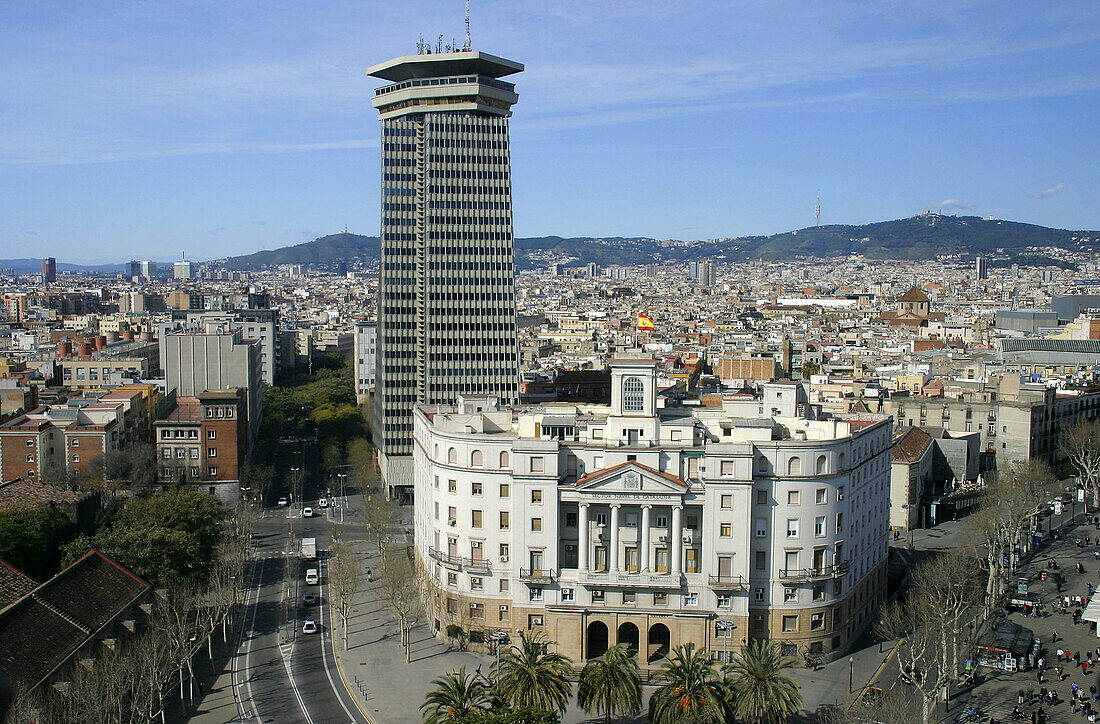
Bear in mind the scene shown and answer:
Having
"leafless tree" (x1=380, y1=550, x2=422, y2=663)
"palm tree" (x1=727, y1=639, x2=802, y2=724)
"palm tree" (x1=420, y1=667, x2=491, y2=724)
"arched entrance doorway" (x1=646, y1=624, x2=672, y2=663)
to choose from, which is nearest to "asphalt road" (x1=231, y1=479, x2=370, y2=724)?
"leafless tree" (x1=380, y1=550, x2=422, y2=663)

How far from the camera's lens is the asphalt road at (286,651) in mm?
54031

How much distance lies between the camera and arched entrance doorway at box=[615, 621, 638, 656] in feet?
196

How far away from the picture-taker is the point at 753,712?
156 feet

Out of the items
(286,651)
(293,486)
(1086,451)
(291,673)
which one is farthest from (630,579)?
(1086,451)

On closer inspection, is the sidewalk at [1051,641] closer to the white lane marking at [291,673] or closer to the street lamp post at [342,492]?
the white lane marking at [291,673]

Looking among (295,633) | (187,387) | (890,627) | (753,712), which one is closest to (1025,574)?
(890,627)

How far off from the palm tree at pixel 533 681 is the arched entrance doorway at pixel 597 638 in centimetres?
1032

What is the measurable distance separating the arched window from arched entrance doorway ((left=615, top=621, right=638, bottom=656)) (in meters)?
11.7

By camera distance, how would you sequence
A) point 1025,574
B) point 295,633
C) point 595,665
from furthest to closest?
point 1025,574 → point 295,633 → point 595,665

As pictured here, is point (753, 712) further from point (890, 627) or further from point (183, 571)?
point (183, 571)

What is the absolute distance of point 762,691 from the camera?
48.0m

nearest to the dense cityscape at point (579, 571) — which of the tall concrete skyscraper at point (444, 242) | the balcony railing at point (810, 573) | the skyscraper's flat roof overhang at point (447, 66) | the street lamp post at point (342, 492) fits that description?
the balcony railing at point (810, 573)

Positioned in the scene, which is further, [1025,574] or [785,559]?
[1025,574]

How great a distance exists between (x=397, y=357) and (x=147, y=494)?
1347 inches
